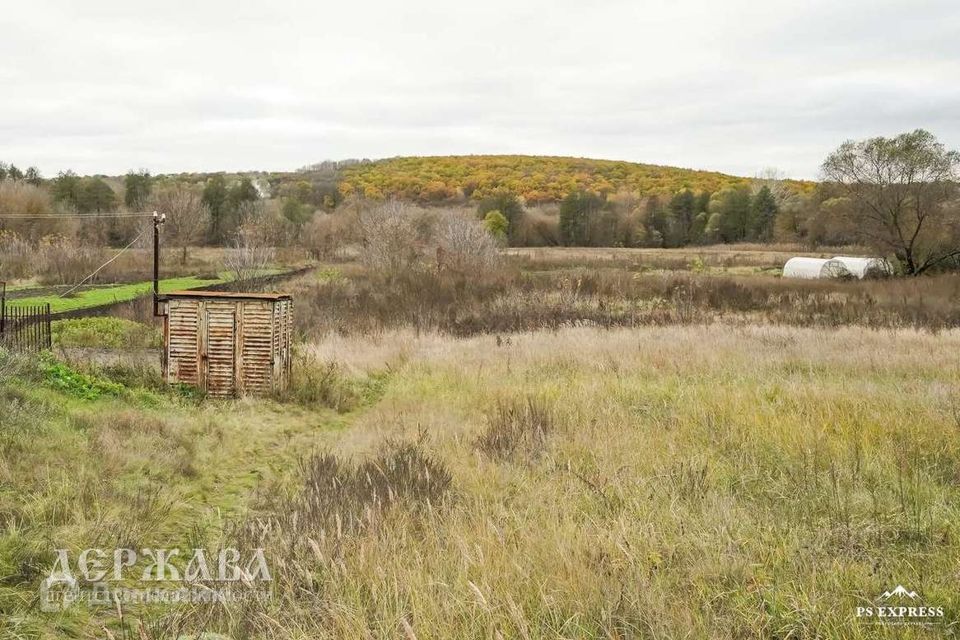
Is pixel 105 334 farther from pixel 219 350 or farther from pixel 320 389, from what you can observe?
pixel 320 389

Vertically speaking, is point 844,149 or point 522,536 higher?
point 844,149

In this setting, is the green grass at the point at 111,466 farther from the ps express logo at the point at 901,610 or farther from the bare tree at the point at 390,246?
the bare tree at the point at 390,246

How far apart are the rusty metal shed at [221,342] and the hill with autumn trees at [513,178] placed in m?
78.3

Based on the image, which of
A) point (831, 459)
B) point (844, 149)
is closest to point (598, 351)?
point (831, 459)

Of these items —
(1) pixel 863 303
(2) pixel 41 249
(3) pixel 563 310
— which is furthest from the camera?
(2) pixel 41 249

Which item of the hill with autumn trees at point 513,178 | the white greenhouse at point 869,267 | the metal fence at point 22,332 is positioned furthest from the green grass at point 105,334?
the hill with autumn trees at point 513,178

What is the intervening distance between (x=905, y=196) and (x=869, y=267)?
154 inches

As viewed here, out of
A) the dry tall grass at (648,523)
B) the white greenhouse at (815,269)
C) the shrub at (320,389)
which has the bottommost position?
the shrub at (320,389)

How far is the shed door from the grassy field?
1.50ft

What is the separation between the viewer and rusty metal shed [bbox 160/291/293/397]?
9477mm

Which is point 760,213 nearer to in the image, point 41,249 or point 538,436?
point 41,249

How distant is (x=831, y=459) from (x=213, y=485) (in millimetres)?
5729

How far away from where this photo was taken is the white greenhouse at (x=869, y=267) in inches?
1276

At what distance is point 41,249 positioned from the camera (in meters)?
33.9
